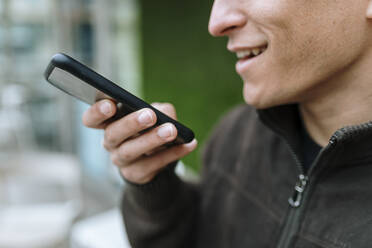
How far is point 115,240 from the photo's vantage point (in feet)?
5.15

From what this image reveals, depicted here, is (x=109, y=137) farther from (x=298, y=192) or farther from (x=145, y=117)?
(x=298, y=192)

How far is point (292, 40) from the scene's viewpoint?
773 millimetres

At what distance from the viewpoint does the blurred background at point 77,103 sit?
2.19 m

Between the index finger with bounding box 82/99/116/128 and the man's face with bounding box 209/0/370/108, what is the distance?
306mm

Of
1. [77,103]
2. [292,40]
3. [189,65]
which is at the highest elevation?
[292,40]

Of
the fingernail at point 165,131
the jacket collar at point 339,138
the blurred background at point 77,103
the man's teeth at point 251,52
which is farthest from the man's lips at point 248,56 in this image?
the blurred background at point 77,103

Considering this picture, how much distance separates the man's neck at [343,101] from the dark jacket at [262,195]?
0.08 metres

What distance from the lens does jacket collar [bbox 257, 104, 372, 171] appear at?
28.2 inches

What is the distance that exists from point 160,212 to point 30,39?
13.4 ft

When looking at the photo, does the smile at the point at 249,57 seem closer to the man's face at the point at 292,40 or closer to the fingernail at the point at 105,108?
the man's face at the point at 292,40

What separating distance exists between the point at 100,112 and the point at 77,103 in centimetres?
382

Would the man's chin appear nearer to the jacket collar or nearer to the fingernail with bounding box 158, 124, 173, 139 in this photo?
the jacket collar

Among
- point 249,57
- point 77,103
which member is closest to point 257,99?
point 249,57

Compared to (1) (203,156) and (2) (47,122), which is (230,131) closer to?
(1) (203,156)
